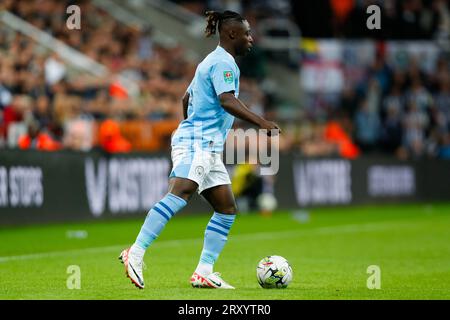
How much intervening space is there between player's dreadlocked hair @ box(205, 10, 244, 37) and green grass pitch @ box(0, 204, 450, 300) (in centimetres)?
239

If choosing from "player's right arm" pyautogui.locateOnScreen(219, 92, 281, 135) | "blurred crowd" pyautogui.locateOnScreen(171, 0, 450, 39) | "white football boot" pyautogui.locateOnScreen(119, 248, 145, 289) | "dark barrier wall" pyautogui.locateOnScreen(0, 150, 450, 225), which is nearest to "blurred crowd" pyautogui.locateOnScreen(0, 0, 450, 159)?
"blurred crowd" pyautogui.locateOnScreen(171, 0, 450, 39)

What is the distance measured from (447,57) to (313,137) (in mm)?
6615

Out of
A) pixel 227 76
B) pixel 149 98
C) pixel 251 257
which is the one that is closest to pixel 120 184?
pixel 149 98

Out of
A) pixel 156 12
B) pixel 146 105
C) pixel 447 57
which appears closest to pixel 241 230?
pixel 146 105

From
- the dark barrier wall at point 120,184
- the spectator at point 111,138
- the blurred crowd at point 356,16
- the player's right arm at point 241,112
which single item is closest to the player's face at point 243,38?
the player's right arm at point 241,112

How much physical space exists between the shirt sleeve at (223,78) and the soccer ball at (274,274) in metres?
1.64

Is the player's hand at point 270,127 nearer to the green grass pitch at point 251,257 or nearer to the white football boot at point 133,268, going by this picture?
the green grass pitch at point 251,257

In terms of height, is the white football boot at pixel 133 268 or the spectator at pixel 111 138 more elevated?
the spectator at pixel 111 138

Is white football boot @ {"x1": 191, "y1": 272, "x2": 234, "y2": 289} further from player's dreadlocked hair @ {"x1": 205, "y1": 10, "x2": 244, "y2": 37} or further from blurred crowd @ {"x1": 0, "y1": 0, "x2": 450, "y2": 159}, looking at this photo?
blurred crowd @ {"x1": 0, "y1": 0, "x2": 450, "y2": 159}

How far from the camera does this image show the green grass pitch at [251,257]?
9.30 metres

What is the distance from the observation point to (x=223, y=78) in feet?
30.7

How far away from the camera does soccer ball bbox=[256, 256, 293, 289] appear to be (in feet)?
31.5

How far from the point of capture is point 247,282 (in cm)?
1031

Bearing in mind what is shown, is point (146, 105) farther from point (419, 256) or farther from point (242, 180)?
point (419, 256)
